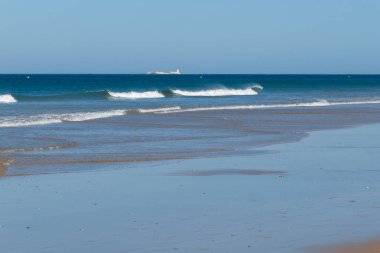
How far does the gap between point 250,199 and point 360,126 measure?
1705cm

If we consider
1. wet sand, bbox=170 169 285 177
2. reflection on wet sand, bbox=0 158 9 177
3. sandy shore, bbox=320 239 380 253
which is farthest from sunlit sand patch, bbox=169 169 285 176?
sandy shore, bbox=320 239 380 253

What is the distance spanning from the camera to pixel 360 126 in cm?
2731

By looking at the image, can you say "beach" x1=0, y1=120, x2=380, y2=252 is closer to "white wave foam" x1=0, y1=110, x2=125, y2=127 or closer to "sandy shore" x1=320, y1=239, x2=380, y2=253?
"sandy shore" x1=320, y1=239, x2=380, y2=253

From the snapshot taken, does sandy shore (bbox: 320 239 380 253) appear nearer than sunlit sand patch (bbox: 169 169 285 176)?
Yes

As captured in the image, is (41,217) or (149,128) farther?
(149,128)

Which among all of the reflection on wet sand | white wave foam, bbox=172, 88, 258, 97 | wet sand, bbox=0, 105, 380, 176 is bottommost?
white wave foam, bbox=172, 88, 258, 97

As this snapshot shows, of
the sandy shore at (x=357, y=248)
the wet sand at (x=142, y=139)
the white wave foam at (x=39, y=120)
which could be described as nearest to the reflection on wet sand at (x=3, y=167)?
the wet sand at (x=142, y=139)

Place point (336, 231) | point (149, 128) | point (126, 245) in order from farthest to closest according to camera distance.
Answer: point (149, 128) → point (336, 231) → point (126, 245)

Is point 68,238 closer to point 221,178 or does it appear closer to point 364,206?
point 364,206

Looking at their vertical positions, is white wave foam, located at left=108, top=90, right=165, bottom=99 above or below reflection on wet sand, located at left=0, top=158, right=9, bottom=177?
below

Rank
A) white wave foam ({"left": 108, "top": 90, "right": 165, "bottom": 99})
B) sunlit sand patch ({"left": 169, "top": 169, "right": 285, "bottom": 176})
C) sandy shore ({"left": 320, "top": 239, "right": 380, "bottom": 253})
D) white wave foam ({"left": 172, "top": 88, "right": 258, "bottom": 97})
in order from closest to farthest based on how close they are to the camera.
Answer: sandy shore ({"left": 320, "top": 239, "right": 380, "bottom": 253}) < sunlit sand patch ({"left": 169, "top": 169, "right": 285, "bottom": 176}) < white wave foam ({"left": 108, "top": 90, "right": 165, "bottom": 99}) < white wave foam ({"left": 172, "top": 88, "right": 258, "bottom": 97})

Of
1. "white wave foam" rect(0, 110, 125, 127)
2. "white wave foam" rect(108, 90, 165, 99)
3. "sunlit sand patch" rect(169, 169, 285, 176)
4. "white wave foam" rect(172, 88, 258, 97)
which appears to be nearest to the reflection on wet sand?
"sunlit sand patch" rect(169, 169, 285, 176)

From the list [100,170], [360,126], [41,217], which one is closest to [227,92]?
[360,126]

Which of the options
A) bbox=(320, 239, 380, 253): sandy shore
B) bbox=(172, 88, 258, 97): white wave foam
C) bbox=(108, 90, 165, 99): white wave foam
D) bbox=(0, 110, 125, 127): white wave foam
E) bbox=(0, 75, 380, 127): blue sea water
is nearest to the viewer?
bbox=(320, 239, 380, 253): sandy shore
